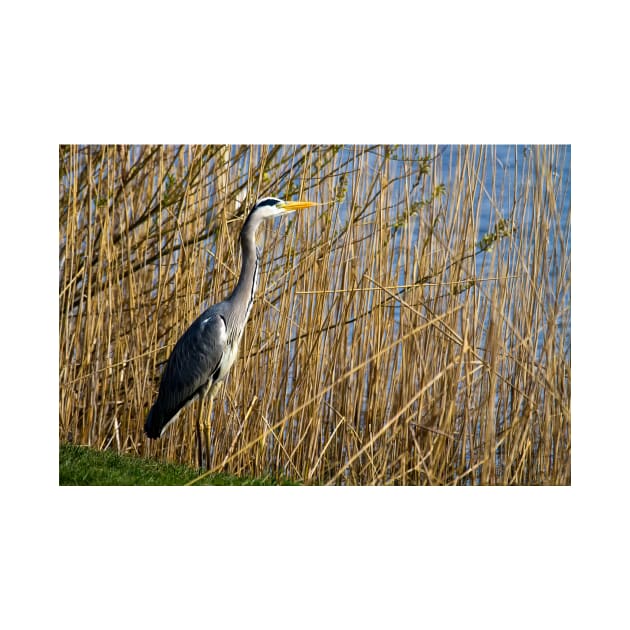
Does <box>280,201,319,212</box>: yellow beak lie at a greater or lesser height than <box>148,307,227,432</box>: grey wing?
greater

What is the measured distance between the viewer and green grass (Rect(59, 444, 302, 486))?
13.1 feet

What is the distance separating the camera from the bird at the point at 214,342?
411 cm

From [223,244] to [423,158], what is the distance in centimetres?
106

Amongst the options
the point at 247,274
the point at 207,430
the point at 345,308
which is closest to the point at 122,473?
the point at 207,430

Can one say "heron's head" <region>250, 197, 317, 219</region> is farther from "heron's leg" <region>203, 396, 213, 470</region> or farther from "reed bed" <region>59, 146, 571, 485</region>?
"heron's leg" <region>203, 396, 213, 470</region>

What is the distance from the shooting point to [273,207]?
13.4 feet

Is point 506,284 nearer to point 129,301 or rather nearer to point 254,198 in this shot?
point 254,198

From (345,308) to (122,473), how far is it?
1.29 metres

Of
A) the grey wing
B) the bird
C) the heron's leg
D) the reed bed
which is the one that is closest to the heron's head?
the bird

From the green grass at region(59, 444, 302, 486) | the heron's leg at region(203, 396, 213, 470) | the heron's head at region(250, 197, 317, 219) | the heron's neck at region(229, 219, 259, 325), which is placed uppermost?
the heron's head at region(250, 197, 317, 219)

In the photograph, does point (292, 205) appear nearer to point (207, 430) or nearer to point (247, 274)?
point (247, 274)

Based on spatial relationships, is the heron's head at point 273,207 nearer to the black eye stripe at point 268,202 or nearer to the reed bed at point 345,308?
the black eye stripe at point 268,202
